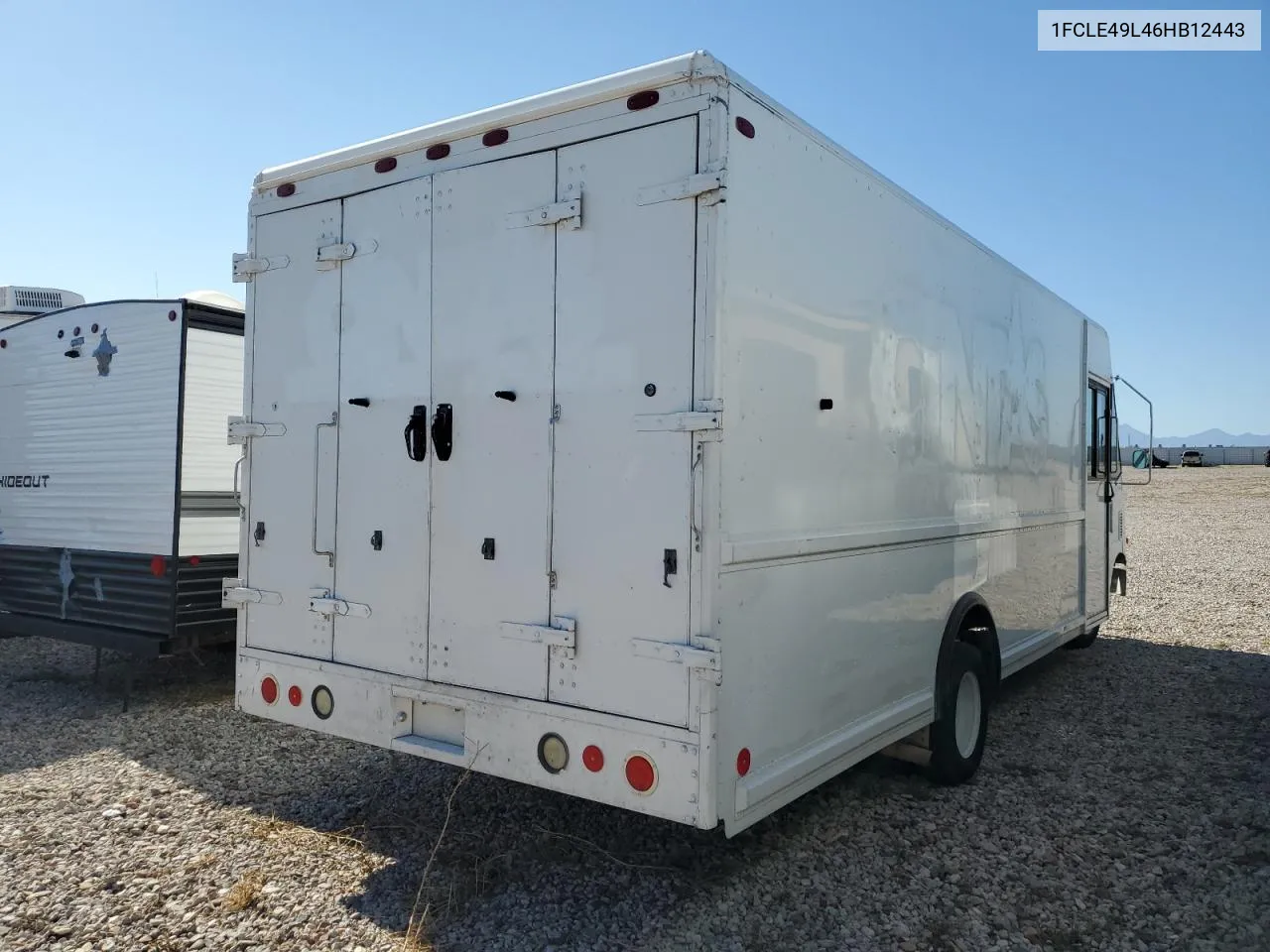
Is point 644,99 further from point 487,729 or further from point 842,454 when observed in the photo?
point 487,729

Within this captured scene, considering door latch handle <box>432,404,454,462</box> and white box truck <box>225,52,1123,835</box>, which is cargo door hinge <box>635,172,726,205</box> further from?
door latch handle <box>432,404,454,462</box>

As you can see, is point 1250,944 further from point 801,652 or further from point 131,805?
point 131,805

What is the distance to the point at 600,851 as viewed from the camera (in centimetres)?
430

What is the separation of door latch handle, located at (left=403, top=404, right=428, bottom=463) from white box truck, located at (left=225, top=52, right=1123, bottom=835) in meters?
0.01

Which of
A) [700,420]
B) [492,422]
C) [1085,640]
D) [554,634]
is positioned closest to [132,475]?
[492,422]

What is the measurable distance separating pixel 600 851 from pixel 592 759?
0.94 m

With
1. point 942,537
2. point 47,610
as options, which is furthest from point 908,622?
point 47,610

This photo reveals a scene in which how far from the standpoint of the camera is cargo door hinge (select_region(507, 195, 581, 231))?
3.73m

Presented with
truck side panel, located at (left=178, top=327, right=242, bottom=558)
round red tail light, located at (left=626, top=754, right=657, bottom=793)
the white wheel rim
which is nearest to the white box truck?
round red tail light, located at (left=626, top=754, right=657, bottom=793)

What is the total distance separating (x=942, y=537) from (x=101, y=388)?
5931 mm

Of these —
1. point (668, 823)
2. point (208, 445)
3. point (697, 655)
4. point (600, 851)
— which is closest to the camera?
point (697, 655)

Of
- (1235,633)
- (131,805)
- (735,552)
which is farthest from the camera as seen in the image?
(1235,633)

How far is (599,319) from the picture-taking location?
12.0 ft

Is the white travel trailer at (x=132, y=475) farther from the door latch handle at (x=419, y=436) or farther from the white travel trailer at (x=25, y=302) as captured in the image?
the door latch handle at (x=419, y=436)
